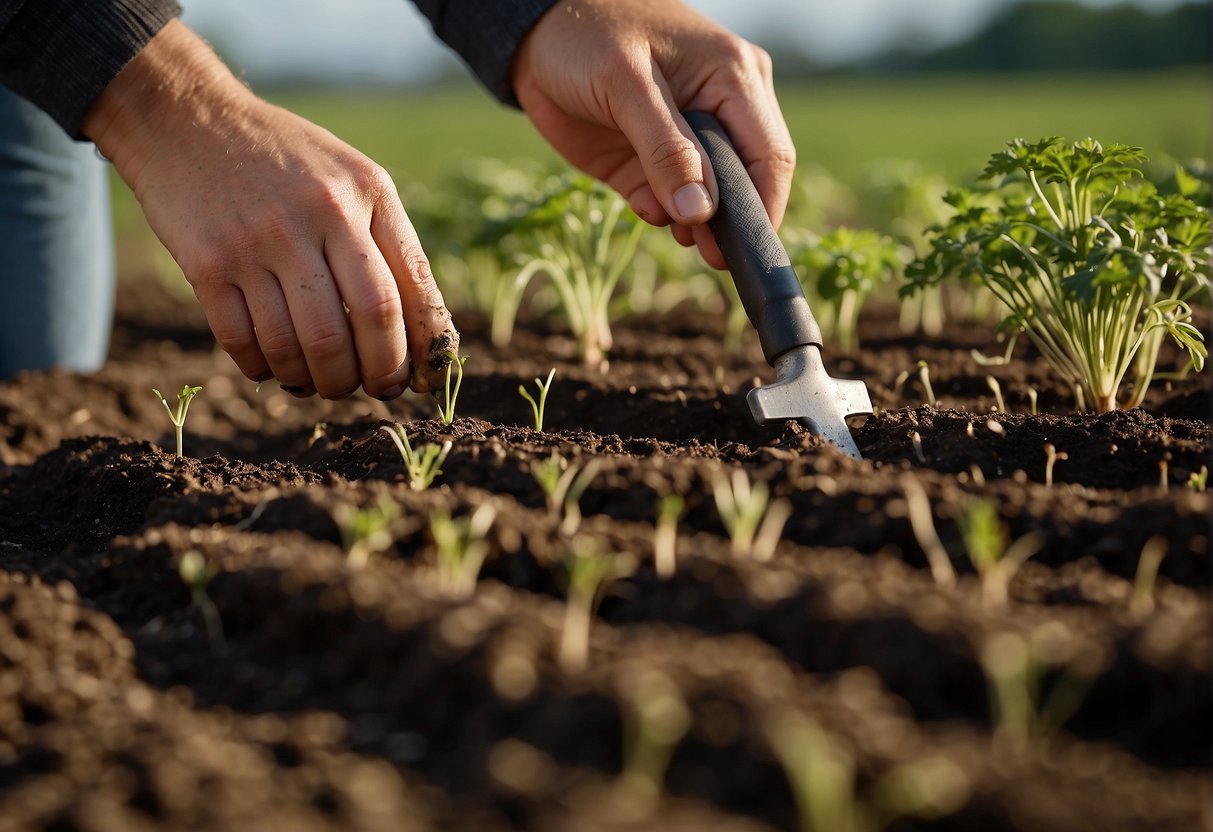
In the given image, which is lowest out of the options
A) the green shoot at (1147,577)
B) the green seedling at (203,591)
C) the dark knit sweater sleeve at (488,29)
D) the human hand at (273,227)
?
the green seedling at (203,591)

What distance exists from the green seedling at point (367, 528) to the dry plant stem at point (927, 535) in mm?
867

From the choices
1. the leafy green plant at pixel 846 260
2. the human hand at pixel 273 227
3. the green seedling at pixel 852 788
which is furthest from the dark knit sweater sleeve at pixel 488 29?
the green seedling at pixel 852 788

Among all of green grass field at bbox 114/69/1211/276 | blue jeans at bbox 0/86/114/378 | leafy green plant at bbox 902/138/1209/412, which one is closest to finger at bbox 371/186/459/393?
leafy green plant at bbox 902/138/1209/412

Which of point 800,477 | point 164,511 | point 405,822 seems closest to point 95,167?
point 164,511

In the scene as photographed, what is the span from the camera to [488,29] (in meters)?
3.41

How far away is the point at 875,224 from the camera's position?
7078mm

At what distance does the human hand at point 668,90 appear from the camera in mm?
2818

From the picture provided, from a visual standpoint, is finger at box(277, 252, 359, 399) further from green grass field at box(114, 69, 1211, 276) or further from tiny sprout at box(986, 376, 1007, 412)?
green grass field at box(114, 69, 1211, 276)

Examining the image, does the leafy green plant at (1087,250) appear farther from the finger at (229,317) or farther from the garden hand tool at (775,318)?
the finger at (229,317)

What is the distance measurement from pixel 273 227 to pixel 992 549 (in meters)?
1.69

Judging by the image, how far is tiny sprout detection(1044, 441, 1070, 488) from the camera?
2.22 meters

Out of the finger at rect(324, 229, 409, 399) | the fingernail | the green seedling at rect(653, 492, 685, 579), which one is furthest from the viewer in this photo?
the fingernail

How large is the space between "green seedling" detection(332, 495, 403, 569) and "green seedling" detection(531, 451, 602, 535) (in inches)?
10.9

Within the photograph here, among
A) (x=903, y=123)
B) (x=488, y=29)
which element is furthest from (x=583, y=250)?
(x=903, y=123)
